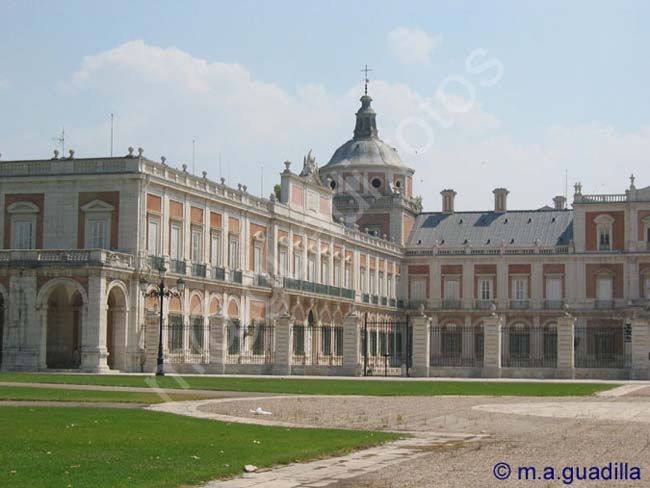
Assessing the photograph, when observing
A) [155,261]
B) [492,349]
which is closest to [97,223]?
[155,261]

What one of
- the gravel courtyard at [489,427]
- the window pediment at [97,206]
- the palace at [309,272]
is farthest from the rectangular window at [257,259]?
the gravel courtyard at [489,427]

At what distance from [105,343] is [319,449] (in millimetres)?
31899

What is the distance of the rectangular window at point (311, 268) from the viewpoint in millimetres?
67625

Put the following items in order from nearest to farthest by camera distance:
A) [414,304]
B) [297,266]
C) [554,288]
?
[297,266] → [554,288] → [414,304]

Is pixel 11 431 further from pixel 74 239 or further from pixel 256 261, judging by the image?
pixel 256 261

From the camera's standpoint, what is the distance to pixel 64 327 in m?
47.8

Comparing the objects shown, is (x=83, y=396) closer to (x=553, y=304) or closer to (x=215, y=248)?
(x=215, y=248)

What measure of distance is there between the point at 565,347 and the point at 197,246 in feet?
58.0

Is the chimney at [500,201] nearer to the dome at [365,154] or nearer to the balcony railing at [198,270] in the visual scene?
the dome at [365,154]

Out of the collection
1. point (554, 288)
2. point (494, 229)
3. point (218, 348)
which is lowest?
point (218, 348)

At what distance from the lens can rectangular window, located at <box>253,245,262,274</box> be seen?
60438 millimetres

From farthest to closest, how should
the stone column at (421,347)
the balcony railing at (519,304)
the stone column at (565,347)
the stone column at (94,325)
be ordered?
the balcony railing at (519,304), the stone column at (421,347), the stone column at (565,347), the stone column at (94,325)

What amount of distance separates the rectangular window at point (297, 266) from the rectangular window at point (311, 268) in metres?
1.41

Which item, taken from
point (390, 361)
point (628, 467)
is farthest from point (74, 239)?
point (628, 467)
